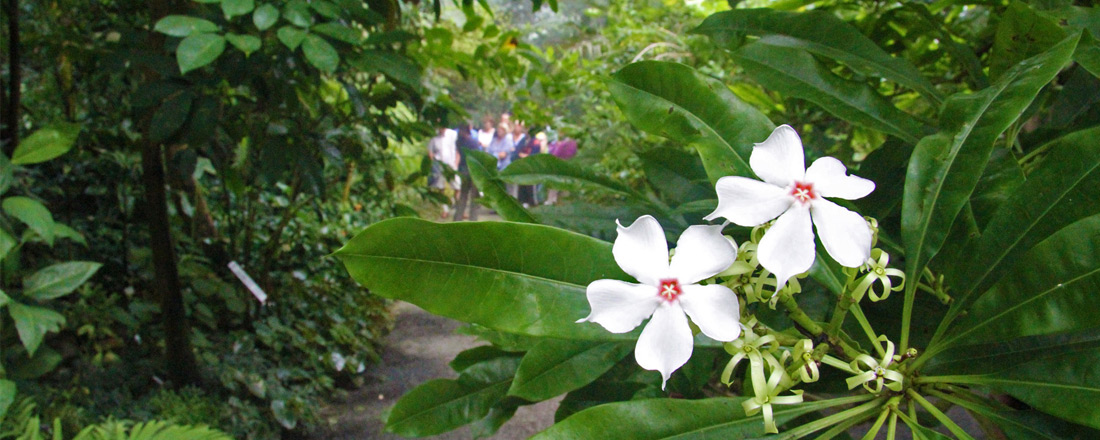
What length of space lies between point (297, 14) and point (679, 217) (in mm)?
890

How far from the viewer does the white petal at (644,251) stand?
391 millimetres

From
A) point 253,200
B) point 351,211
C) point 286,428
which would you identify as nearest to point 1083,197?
point 286,428

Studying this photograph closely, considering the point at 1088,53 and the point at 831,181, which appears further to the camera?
the point at 1088,53

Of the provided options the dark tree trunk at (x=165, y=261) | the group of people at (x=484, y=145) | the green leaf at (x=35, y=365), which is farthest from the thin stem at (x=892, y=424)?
the group of people at (x=484, y=145)

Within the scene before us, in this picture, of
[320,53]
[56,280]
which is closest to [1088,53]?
[320,53]

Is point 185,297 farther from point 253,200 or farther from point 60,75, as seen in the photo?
point 60,75

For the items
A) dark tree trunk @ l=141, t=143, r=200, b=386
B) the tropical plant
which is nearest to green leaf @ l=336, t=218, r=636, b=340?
the tropical plant

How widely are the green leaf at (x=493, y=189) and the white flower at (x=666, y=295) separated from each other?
31 centimetres

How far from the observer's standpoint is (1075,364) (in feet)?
1.53

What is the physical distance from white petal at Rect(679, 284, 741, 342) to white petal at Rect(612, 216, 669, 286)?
24mm

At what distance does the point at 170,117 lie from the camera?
1.48 meters

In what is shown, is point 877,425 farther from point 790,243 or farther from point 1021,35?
point 1021,35

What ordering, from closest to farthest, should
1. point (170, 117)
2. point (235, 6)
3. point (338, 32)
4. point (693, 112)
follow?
point (693, 112)
point (235, 6)
point (338, 32)
point (170, 117)

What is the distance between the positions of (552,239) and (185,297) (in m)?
2.69
